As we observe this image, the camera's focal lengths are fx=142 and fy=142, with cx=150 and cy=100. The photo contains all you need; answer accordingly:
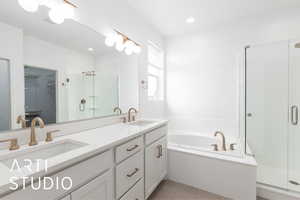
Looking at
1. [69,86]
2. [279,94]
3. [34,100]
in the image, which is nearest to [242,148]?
[279,94]

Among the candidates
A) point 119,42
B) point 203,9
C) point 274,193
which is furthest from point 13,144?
point 203,9

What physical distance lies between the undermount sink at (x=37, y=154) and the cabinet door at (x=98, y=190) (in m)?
0.29

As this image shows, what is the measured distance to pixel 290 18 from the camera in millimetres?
2162

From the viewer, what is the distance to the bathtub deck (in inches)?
67.5

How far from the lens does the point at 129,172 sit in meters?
1.23

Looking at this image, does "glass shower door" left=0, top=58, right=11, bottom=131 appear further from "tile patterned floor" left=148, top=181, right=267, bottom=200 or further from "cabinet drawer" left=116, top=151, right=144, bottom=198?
"tile patterned floor" left=148, top=181, right=267, bottom=200

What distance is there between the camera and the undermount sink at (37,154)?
0.83m

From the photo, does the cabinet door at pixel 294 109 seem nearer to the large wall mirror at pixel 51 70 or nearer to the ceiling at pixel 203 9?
the ceiling at pixel 203 9

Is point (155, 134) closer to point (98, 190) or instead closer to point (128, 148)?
point (128, 148)

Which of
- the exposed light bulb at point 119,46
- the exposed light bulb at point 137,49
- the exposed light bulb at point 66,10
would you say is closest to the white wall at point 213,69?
the exposed light bulb at point 137,49

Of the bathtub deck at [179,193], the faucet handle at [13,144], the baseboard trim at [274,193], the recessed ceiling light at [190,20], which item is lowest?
the bathtub deck at [179,193]

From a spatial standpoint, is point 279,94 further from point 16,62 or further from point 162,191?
point 16,62

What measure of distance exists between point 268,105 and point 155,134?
1937 millimetres

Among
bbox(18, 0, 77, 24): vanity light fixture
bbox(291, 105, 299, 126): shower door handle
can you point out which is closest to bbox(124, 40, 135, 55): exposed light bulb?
bbox(18, 0, 77, 24): vanity light fixture
